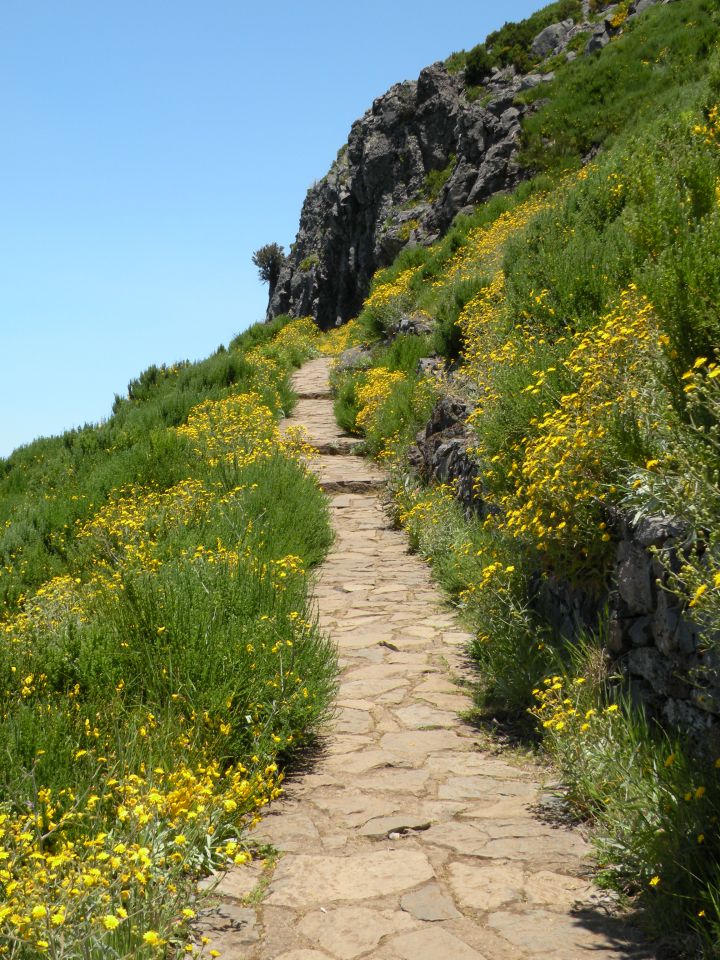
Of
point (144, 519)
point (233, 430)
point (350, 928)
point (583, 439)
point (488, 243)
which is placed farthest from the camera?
point (488, 243)

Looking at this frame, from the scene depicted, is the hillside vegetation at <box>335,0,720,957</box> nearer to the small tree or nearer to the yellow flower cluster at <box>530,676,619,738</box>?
the yellow flower cluster at <box>530,676,619,738</box>

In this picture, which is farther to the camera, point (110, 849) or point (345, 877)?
point (345, 877)

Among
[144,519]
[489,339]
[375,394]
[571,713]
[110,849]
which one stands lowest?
[571,713]

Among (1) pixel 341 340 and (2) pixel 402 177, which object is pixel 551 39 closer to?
(2) pixel 402 177

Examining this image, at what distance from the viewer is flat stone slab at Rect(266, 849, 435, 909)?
302 centimetres

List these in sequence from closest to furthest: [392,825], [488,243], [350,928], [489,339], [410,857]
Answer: [350,928], [410,857], [392,825], [489,339], [488,243]

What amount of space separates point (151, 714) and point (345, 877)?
3.32ft

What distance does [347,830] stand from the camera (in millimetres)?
3537

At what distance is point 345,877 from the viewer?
3162 millimetres

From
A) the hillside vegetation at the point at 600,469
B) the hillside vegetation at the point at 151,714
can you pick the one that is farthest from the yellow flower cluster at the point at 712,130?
the hillside vegetation at the point at 151,714

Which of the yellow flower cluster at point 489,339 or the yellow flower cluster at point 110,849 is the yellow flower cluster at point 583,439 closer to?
the yellow flower cluster at point 489,339

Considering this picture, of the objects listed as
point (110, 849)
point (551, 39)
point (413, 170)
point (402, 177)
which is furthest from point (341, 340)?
point (110, 849)

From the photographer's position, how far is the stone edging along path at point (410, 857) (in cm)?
271

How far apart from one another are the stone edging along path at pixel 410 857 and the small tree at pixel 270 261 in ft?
145
